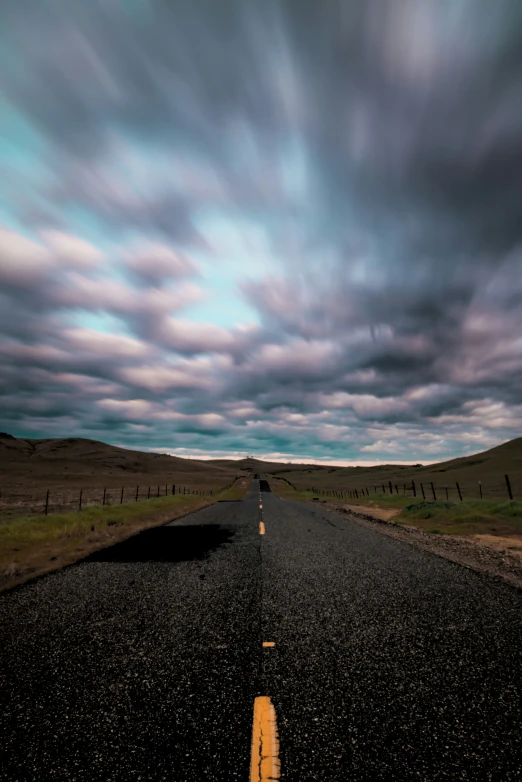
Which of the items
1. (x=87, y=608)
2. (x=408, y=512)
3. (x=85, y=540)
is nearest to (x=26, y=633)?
(x=87, y=608)

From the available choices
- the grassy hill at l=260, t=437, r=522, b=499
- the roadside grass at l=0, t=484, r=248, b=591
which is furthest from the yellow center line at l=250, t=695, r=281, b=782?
the grassy hill at l=260, t=437, r=522, b=499

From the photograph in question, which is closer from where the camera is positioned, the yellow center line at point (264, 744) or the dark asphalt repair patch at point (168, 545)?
the yellow center line at point (264, 744)

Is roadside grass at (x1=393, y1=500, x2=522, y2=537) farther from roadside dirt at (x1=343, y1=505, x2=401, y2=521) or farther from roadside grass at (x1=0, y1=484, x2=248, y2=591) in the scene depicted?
roadside grass at (x1=0, y1=484, x2=248, y2=591)

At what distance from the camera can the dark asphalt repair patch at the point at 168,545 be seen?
984 cm

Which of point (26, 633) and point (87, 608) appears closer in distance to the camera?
point (26, 633)

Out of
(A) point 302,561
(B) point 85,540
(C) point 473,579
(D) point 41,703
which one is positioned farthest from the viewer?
(B) point 85,540

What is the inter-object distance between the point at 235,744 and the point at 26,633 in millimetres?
3854

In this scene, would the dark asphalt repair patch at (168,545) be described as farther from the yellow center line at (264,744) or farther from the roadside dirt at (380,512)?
the roadside dirt at (380,512)

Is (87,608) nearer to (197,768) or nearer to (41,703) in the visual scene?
(41,703)

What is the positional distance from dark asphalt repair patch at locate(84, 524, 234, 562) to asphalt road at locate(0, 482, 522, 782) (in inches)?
76.1

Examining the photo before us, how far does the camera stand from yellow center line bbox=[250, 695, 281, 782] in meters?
2.55

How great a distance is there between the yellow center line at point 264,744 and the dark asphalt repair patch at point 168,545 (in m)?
6.69

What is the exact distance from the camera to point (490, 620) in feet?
17.7

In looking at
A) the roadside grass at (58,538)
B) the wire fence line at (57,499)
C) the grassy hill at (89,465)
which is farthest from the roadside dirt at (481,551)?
the grassy hill at (89,465)
